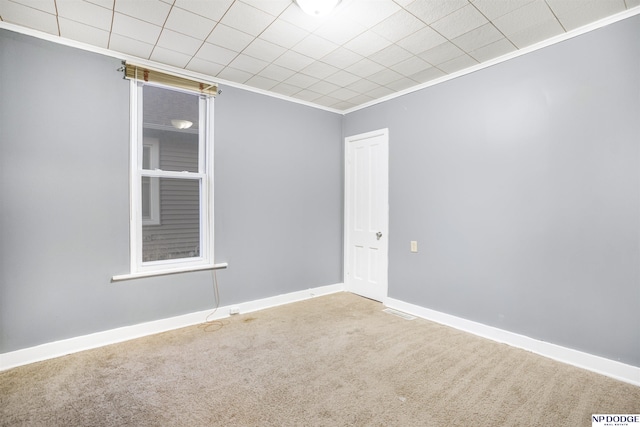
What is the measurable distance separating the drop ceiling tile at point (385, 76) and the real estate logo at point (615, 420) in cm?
311

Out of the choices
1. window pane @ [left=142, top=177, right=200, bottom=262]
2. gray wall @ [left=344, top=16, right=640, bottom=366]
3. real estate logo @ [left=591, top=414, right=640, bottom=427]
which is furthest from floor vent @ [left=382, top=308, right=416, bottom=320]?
window pane @ [left=142, top=177, right=200, bottom=262]

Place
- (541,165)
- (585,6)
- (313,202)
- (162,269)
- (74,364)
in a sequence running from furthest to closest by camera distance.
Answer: (313,202), (162,269), (541,165), (74,364), (585,6)

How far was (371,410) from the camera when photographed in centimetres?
185

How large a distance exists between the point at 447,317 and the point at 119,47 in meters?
4.10

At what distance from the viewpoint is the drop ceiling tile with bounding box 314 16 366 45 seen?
2297mm

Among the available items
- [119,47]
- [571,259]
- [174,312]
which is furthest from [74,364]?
[571,259]

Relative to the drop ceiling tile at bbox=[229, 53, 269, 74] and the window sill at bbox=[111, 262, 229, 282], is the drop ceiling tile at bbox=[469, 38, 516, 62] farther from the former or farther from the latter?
the window sill at bbox=[111, 262, 229, 282]

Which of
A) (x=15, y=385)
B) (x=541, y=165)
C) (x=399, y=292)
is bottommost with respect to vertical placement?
(x=15, y=385)

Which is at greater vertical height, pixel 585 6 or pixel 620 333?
pixel 585 6

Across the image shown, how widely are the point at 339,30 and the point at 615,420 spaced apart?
3153mm

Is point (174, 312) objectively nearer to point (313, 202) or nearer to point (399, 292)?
point (313, 202)

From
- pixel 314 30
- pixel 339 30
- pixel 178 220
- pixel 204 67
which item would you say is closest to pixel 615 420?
pixel 339 30

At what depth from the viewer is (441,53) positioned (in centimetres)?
275

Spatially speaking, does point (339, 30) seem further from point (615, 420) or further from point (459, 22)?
point (615, 420)
